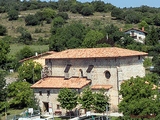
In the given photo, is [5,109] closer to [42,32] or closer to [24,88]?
[24,88]

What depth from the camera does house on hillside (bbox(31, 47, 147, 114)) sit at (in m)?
45.0

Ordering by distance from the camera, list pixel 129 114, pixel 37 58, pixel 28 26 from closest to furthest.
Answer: pixel 129 114
pixel 37 58
pixel 28 26

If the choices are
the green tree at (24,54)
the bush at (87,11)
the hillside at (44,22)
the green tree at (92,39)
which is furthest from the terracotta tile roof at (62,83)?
the bush at (87,11)

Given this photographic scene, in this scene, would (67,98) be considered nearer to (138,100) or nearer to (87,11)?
(138,100)

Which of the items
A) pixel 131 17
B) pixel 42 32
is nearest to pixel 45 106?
pixel 42 32

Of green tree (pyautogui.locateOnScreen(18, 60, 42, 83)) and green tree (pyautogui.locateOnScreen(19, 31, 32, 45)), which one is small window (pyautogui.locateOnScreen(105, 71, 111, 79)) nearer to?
green tree (pyautogui.locateOnScreen(18, 60, 42, 83))

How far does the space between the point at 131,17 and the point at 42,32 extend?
30139 mm

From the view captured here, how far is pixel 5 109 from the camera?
45.7 meters

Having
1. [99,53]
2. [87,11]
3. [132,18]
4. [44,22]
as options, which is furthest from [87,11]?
[99,53]

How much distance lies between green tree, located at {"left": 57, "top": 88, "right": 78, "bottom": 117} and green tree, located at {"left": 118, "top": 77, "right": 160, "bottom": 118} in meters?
7.61

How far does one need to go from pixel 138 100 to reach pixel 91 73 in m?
13.2

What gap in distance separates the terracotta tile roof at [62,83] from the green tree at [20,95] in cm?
117

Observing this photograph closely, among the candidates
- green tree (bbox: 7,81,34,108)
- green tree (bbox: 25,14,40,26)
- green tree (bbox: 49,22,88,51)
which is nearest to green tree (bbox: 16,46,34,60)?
green tree (bbox: 49,22,88,51)

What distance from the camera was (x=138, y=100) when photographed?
3409 cm
